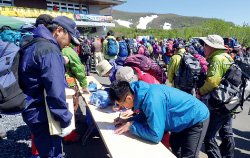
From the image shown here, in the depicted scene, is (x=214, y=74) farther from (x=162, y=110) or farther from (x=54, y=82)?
(x=54, y=82)

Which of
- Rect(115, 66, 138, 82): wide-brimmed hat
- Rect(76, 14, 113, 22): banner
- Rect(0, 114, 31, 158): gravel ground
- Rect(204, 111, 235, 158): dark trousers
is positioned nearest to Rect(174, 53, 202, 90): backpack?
Rect(204, 111, 235, 158): dark trousers

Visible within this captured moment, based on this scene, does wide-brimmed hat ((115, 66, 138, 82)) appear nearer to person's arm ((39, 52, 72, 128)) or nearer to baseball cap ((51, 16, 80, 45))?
baseball cap ((51, 16, 80, 45))

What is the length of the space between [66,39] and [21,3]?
22.3m

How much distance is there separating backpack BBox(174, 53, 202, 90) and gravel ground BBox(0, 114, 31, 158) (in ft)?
9.17

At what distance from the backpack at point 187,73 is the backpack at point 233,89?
2.31 feet

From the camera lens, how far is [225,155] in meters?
2.41

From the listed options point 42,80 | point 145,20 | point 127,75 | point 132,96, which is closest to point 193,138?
point 132,96

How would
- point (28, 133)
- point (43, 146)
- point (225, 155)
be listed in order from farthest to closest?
point (28, 133) → point (225, 155) → point (43, 146)

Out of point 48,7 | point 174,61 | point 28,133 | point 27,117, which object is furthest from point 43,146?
point 48,7

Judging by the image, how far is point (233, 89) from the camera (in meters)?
2.14

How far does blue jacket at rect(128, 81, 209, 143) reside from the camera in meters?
1.50

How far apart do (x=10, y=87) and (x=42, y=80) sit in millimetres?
247

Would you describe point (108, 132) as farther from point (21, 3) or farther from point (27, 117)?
Result: point (21, 3)

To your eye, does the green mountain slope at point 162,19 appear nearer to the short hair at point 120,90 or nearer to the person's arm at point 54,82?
the short hair at point 120,90
